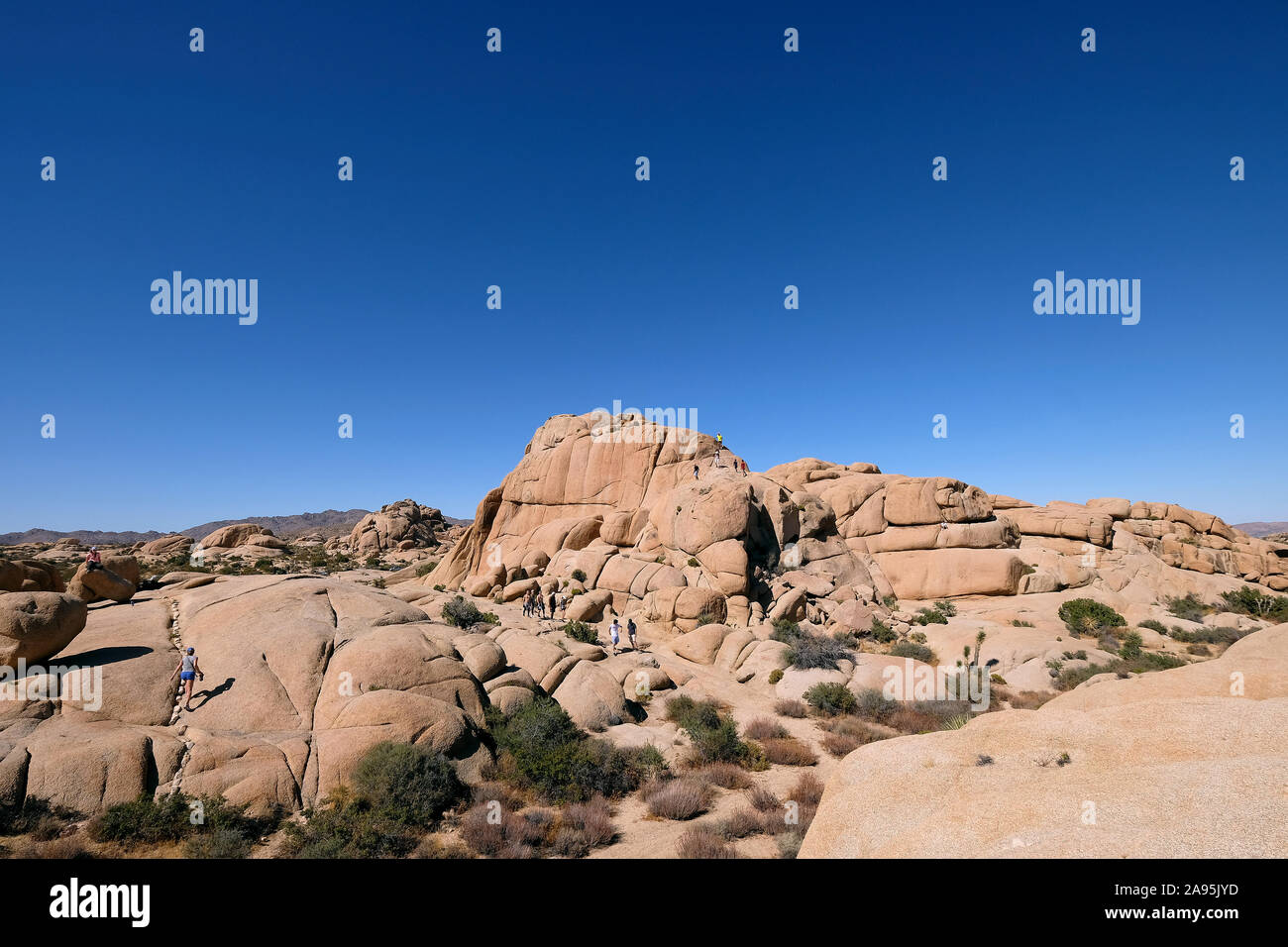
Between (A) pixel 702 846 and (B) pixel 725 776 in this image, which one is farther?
(B) pixel 725 776

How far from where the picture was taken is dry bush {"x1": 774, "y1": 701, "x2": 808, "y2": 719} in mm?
19953

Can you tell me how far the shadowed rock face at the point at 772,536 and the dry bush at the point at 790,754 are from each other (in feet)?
39.9

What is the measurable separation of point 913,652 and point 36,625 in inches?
1304

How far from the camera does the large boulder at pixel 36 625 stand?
41.4ft

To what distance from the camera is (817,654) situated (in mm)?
24156

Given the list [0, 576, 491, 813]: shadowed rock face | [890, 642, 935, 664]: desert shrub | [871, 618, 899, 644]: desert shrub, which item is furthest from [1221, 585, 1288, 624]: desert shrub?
[0, 576, 491, 813]: shadowed rock face

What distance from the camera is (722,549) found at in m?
32.1

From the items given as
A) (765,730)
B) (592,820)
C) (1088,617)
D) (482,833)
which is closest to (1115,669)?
(1088,617)

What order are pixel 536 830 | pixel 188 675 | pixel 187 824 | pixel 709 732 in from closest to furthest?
pixel 187 824 < pixel 536 830 < pixel 188 675 < pixel 709 732

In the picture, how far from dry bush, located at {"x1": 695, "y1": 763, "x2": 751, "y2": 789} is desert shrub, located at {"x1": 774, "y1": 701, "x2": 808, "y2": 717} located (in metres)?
5.30

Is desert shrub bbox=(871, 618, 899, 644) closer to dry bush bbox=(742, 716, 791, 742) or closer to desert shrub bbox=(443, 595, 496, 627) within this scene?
dry bush bbox=(742, 716, 791, 742)

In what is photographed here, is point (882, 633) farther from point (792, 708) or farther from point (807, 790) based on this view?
point (807, 790)

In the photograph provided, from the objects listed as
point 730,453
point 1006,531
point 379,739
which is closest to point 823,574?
point 730,453
